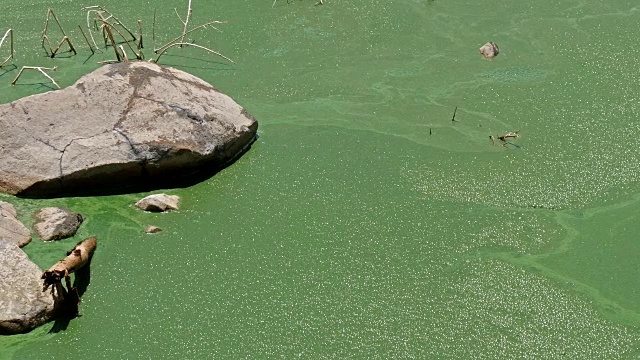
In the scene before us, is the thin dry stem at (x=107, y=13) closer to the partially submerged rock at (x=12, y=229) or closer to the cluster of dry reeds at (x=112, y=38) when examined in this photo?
the cluster of dry reeds at (x=112, y=38)

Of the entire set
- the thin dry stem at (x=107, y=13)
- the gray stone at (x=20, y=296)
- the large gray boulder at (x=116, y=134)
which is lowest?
the gray stone at (x=20, y=296)

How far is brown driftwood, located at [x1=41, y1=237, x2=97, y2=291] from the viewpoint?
3.02 meters

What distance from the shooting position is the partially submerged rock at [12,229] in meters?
3.36

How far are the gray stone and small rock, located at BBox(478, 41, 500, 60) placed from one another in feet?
8.64

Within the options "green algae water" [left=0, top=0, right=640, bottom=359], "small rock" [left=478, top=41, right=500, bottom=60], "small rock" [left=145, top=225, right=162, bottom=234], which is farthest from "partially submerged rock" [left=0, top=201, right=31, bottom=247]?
"small rock" [left=478, top=41, right=500, bottom=60]

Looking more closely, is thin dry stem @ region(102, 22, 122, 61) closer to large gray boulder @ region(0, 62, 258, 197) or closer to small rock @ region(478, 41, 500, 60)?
large gray boulder @ region(0, 62, 258, 197)

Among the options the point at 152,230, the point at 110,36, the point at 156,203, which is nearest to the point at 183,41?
the point at 110,36

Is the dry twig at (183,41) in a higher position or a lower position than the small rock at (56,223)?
higher

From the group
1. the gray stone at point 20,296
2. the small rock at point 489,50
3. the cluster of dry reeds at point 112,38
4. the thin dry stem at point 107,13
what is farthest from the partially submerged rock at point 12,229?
the small rock at point 489,50

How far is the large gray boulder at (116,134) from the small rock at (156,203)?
152mm

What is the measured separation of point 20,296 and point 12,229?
435 mm

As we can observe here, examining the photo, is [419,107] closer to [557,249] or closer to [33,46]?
[557,249]

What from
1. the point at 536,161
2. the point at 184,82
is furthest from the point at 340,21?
the point at 536,161

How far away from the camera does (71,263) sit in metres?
3.18
